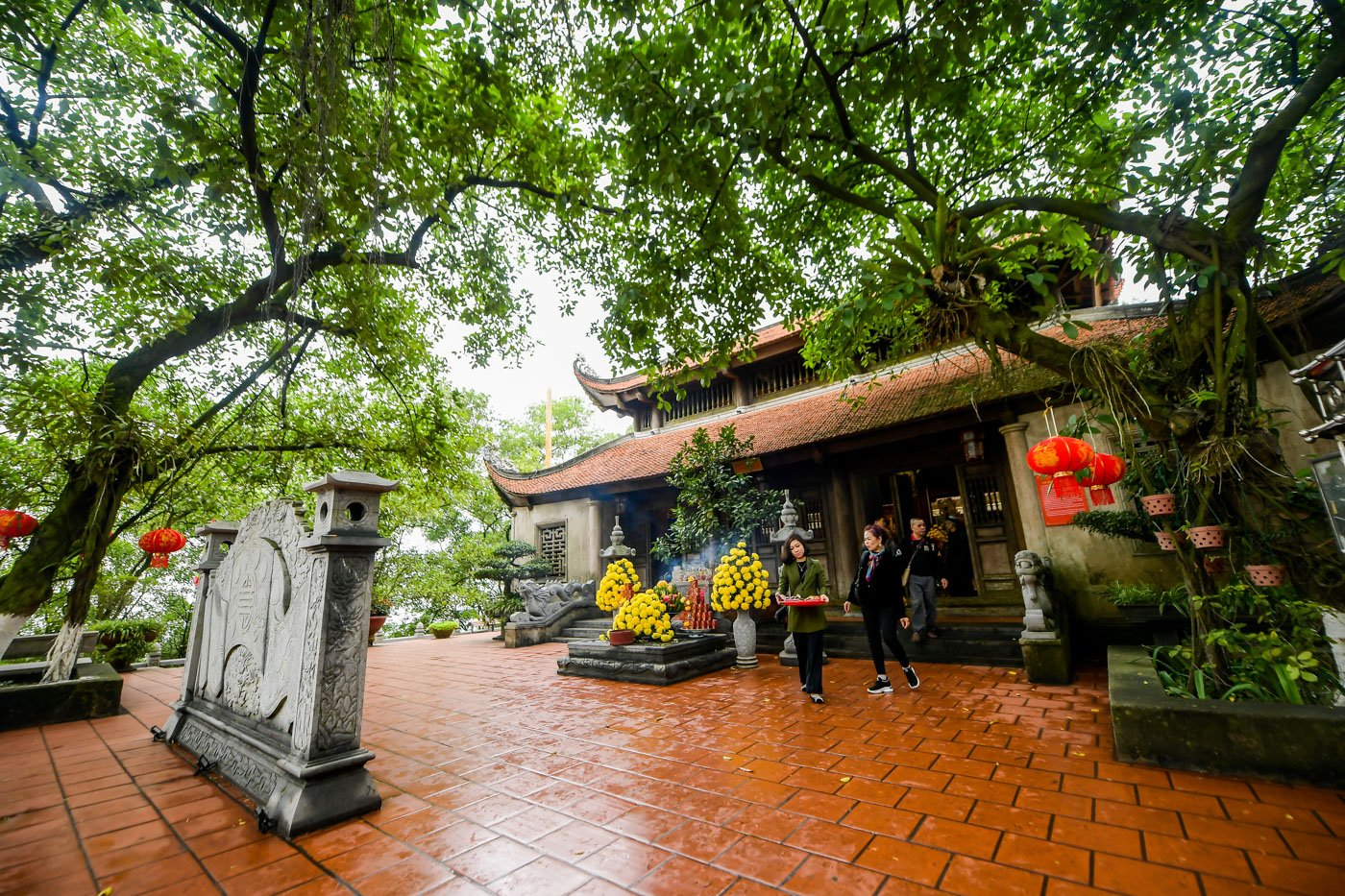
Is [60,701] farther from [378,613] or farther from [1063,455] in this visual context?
[1063,455]

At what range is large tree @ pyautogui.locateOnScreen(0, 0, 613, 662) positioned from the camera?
4.35m

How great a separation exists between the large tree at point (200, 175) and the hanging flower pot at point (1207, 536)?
608 centimetres

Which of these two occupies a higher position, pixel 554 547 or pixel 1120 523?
pixel 554 547

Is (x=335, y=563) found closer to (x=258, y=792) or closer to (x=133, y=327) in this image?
(x=258, y=792)

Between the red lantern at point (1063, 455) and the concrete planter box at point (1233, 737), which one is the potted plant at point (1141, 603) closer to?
the red lantern at point (1063, 455)

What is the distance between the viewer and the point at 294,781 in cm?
264

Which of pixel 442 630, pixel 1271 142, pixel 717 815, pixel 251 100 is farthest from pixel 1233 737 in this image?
pixel 442 630

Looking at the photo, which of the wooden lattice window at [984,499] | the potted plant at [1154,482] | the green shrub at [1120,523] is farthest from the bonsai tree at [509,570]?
the potted plant at [1154,482]

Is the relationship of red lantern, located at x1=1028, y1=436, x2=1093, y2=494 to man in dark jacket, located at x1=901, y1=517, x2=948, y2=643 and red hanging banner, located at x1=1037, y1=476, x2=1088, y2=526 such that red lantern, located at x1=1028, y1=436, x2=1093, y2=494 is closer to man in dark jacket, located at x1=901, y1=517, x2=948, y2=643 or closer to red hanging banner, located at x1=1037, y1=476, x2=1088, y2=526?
man in dark jacket, located at x1=901, y1=517, x2=948, y2=643

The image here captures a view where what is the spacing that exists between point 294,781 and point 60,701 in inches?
203

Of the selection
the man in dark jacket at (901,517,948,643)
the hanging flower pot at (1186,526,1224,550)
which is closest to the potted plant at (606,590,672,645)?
the man in dark jacket at (901,517,948,643)

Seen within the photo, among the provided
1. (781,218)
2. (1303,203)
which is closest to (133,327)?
(781,218)

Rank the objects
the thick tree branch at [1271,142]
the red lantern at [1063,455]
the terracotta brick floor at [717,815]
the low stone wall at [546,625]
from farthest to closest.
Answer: the low stone wall at [546,625] → the red lantern at [1063,455] → the thick tree branch at [1271,142] → the terracotta brick floor at [717,815]

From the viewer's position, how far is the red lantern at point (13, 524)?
5.59 m
